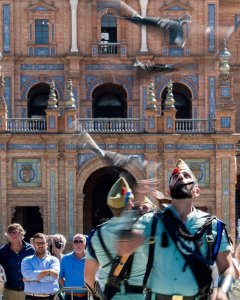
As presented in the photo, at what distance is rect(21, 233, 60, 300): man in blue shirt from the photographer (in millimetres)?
11797

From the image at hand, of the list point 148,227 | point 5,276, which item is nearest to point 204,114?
point 5,276

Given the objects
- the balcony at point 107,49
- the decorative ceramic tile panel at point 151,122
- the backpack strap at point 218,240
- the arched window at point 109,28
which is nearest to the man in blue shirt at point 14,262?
the backpack strap at point 218,240

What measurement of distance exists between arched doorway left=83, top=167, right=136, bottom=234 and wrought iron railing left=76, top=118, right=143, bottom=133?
313 cm

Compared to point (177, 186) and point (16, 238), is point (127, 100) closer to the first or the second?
point (16, 238)

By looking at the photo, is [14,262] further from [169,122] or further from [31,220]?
[31,220]

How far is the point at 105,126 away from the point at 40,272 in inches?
793

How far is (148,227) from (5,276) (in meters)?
5.85

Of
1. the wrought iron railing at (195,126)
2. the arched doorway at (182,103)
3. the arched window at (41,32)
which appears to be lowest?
the wrought iron railing at (195,126)

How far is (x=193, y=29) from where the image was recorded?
122 ft

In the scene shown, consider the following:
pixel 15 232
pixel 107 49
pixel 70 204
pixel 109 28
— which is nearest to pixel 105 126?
pixel 70 204

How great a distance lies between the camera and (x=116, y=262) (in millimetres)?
7895

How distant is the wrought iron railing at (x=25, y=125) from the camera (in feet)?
103

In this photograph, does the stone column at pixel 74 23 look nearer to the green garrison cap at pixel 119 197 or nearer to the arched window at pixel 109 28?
the arched window at pixel 109 28

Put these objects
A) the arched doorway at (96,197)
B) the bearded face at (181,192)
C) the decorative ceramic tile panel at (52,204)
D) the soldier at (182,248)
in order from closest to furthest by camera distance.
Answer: the soldier at (182,248) < the bearded face at (181,192) < the decorative ceramic tile panel at (52,204) < the arched doorway at (96,197)
